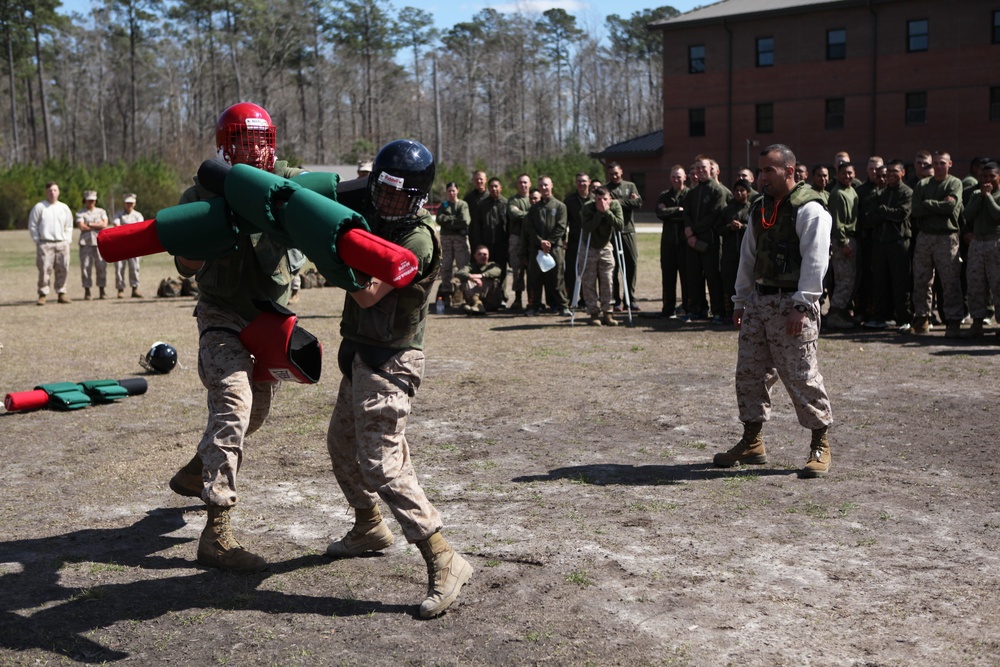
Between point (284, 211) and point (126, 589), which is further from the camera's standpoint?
point (126, 589)

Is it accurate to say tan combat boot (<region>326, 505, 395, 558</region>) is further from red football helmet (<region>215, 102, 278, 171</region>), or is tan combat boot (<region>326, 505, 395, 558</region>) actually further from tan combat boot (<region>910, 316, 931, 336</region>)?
tan combat boot (<region>910, 316, 931, 336</region>)

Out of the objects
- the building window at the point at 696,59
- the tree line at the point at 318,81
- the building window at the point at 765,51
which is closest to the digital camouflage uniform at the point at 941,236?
the building window at the point at 765,51

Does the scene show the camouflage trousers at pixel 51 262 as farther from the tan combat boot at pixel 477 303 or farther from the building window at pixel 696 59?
the building window at pixel 696 59

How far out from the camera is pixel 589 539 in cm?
542

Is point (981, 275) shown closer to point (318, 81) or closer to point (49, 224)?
point (49, 224)

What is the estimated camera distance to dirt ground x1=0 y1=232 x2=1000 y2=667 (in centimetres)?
417

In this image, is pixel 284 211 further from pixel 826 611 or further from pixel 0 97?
pixel 0 97

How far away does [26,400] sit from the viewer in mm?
8734

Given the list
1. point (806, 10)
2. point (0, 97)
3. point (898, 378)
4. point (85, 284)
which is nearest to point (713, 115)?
point (806, 10)

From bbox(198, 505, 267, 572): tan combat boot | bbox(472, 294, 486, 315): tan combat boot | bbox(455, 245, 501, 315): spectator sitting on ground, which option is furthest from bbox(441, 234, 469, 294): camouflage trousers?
bbox(198, 505, 267, 572): tan combat boot

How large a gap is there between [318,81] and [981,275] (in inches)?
3020

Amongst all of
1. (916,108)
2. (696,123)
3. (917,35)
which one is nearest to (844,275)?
(916,108)

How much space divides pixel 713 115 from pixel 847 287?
3547 centimetres

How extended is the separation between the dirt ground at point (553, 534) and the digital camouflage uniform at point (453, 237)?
7287 millimetres
